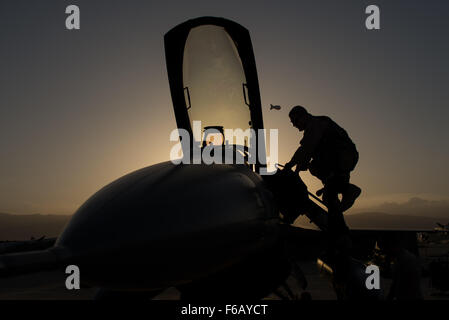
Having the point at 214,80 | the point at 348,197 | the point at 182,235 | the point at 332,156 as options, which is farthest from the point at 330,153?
A: the point at 182,235

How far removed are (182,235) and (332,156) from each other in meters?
2.38

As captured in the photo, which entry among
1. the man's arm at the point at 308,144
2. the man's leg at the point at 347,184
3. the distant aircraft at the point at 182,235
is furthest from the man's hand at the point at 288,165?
the man's leg at the point at 347,184

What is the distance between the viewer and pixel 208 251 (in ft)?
8.19

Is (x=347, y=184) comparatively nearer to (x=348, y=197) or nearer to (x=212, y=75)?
(x=348, y=197)

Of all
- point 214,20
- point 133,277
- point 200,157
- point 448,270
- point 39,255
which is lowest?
point 448,270

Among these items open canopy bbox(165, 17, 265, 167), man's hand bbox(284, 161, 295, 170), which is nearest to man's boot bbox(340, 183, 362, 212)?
man's hand bbox(284, 161, 295, 170)

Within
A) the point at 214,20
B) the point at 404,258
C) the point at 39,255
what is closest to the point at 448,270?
the point at 404,258

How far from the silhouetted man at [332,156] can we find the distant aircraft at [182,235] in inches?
10.1

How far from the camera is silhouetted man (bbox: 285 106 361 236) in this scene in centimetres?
414

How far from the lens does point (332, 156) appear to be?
167 inches

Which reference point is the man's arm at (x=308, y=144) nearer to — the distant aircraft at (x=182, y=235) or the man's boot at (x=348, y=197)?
the distant aircraft at (x=182, y=235)
